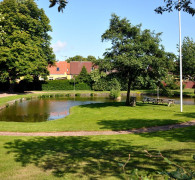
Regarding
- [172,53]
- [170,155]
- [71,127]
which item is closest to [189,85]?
[172,53]

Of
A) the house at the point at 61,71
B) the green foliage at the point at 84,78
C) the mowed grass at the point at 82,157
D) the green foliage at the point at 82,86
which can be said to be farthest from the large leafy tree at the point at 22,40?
the mowed grass at the point at 82,157

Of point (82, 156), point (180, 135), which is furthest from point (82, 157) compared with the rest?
point (180, 135)

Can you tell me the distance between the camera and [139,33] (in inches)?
880

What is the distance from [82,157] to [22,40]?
124 ft

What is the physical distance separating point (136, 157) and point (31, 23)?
4194 cm

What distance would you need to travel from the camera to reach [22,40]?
40.5m

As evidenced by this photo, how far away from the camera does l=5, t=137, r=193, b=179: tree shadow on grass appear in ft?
19.7

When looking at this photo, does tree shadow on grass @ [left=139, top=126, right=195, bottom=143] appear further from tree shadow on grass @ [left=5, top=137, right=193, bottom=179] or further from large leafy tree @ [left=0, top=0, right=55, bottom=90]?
large leafy tree @ [left=0, top=0, right=55, bottom=90]

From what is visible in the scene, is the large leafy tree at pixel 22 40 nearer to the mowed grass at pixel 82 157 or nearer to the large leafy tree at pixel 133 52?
the large leafy tree at pixel 133 52

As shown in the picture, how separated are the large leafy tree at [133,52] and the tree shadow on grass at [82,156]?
12.0 meters

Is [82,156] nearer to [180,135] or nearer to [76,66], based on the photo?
[180,135]

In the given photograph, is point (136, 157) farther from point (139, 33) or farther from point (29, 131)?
point (139, 33)

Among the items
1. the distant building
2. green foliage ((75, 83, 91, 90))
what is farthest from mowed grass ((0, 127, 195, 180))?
the distant building

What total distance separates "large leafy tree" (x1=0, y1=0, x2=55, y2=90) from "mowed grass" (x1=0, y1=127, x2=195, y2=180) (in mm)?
31260
